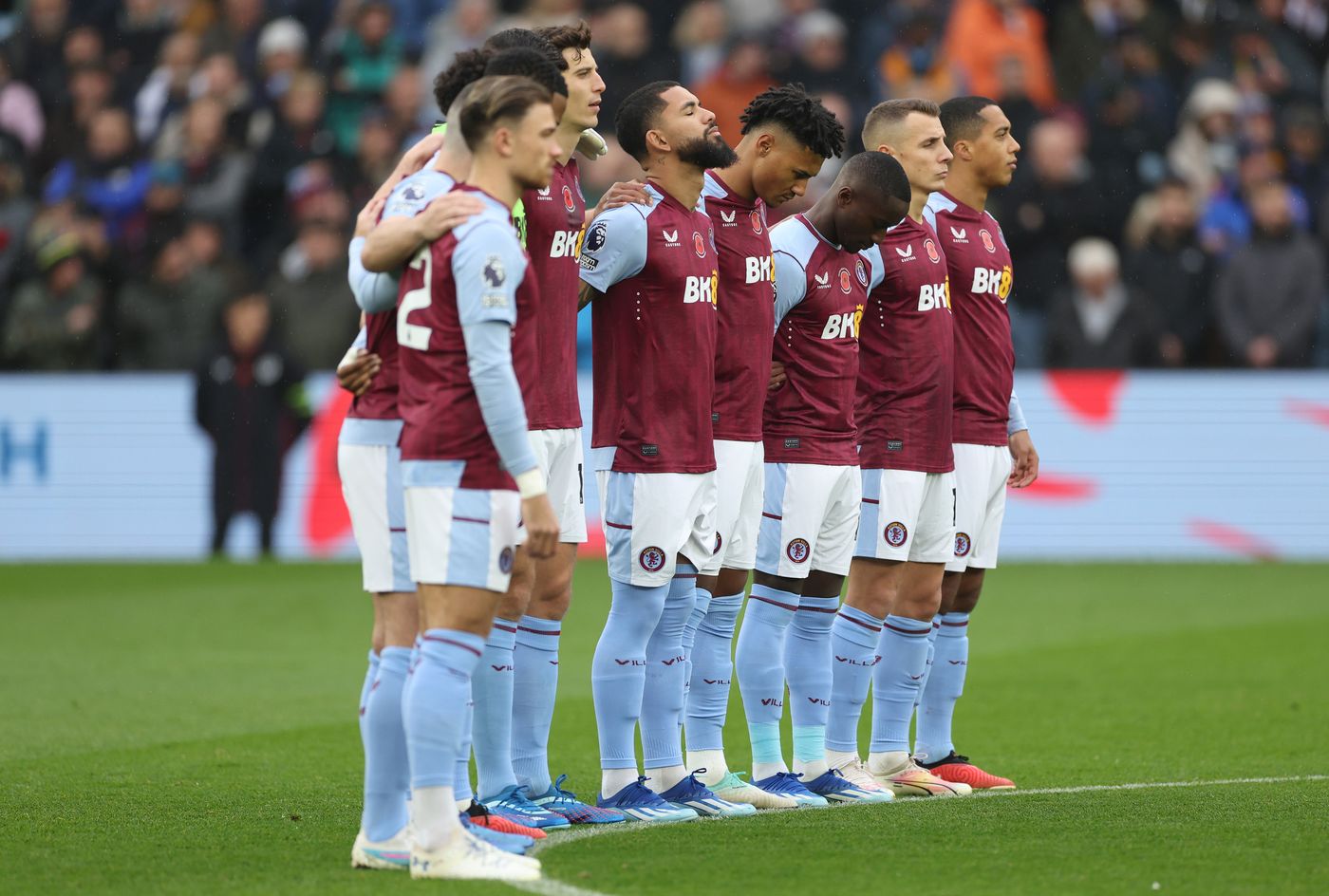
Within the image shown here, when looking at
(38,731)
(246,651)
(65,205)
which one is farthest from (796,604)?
(65,205)

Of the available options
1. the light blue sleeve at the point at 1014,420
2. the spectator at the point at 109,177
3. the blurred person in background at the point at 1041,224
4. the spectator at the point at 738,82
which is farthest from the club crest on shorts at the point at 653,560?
the spectator at the point at 109,177

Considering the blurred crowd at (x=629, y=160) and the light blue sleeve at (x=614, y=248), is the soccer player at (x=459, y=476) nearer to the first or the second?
the light blue sleeve at (x=614, y=248)

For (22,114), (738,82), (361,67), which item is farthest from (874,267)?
(22,114)

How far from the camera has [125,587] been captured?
1545cm

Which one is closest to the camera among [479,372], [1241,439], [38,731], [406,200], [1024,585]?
[479,372]

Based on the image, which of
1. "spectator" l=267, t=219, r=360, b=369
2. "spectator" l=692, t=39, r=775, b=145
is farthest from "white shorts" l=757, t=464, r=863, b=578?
"spectator" l=692, t=39, r=775, b=145

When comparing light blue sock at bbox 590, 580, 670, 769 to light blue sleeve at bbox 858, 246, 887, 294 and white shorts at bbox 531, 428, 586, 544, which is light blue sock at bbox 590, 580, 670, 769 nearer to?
white shorts at bbox 531, 428, 586, 544

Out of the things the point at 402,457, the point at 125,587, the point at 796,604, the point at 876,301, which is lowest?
the point at 125,587

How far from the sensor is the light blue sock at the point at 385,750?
579 centimetres

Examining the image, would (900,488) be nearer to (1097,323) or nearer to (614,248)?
(614,248)

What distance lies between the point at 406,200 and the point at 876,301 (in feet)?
8.43

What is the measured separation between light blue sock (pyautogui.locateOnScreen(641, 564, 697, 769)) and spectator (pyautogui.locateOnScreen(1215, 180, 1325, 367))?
11.6 m

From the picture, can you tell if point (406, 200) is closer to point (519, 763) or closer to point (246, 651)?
point (519, 763)

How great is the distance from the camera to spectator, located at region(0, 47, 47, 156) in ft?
65.6
